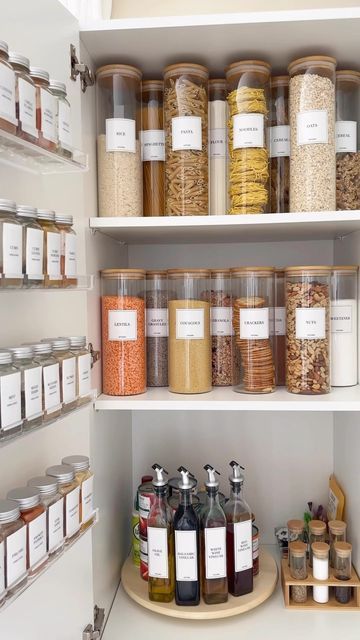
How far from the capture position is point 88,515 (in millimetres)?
987

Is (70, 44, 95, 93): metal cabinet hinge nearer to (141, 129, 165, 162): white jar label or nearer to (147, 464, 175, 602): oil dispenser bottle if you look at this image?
(141, 129, 165, 162): white jar label

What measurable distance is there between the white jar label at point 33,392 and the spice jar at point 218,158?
71cm

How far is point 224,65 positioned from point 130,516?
1.33 meters

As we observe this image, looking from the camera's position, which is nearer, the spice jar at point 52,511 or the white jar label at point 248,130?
the spice jar at point 52,511

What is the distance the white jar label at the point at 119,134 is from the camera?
1.30 metres

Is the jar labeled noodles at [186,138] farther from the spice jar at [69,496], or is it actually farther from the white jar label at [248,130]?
the spice jar at [69,496]

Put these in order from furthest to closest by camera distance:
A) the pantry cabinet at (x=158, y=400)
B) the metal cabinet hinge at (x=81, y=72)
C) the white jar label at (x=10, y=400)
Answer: the metal cabinet hinge at (x=81, y=72), the pantry cabinet at (x=158, y=400), the white jar label at (x=10, y=400)

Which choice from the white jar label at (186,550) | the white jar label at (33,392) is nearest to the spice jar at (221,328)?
the white jar label at (186,550)

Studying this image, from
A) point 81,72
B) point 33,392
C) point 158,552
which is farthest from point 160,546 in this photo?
point 81,72

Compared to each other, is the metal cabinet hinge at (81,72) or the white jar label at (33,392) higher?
the metal cabinet hinge at (81,72)

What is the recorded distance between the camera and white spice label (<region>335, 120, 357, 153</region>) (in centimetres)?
134

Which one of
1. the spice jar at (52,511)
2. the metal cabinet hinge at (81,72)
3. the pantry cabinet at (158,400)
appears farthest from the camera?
the metal cabinet hinge at (81,72)

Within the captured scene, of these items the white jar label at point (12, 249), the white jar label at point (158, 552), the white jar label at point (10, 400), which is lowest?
the white jar label at point (158, 552)

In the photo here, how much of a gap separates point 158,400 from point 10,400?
56cm
